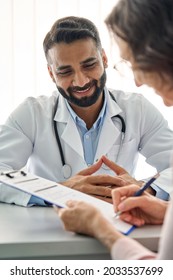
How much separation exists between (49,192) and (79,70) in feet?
2.41

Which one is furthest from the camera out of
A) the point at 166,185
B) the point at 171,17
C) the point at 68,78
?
the point at 68,78

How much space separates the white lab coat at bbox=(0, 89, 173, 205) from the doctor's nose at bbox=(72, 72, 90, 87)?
0.14 meters

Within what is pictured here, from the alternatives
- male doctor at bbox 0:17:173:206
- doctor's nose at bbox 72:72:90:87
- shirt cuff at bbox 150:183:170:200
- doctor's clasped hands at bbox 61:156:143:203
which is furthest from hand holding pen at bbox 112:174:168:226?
doctor's nose at bbox 72:72:90:87

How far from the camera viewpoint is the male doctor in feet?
5.77

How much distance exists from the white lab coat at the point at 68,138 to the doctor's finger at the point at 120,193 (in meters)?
0.58

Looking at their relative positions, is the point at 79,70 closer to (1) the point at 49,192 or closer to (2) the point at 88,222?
A: (1) the point at 49,192

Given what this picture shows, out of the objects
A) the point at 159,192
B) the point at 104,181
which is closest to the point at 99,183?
the point at 104,181

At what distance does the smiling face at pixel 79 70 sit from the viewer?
1.74 metres

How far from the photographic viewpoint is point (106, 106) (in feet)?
6.27

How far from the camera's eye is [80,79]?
1757 millimetres

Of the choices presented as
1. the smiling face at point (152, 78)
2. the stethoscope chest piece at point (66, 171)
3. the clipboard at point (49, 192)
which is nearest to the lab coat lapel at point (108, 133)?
the stethoscope chest piece at point (66, 171)

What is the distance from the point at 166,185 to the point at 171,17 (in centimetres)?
76
